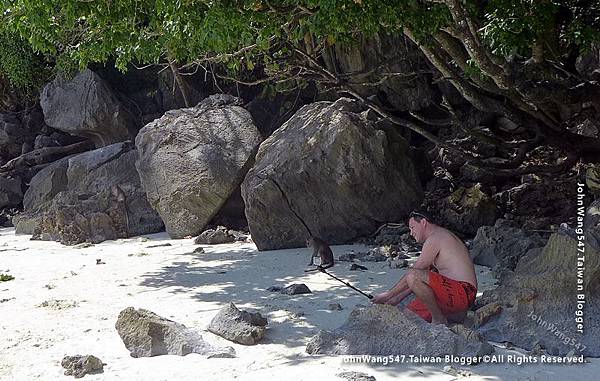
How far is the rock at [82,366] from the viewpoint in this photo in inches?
185

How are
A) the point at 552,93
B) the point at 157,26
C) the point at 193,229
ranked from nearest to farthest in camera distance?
1. the point at 157,26
2. the point at 552,93
3. the point at 193,229

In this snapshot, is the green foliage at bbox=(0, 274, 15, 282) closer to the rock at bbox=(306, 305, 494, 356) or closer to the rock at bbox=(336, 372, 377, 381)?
the rock at bbox=(306, 305, 494, 356)

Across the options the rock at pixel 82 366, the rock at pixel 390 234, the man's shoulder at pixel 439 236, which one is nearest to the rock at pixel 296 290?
the man's shoulder at pixel 439 236

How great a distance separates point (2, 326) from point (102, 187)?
687cm

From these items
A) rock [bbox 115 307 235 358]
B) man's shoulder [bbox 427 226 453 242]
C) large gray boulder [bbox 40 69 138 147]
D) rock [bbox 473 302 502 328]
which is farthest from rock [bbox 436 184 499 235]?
large gray boulder [bbox 40 69 138 147]

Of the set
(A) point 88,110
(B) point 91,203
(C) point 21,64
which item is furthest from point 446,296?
(C) point 21,64

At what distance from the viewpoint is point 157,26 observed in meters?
6.79

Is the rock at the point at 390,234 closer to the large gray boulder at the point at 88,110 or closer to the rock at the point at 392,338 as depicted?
the rock at the point at 392,338

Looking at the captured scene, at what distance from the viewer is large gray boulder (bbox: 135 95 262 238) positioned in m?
11.1

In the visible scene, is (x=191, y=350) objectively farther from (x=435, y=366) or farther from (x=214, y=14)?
(x=214, y=14)

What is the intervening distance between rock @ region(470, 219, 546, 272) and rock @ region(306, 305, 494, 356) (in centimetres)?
246

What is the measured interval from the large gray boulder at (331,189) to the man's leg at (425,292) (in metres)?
4.46

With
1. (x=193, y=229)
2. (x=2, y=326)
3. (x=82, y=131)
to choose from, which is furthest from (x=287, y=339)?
(x=82, y=131)

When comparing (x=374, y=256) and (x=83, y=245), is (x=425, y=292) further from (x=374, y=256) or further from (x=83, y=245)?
(x=83, y=245)
